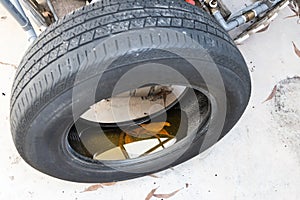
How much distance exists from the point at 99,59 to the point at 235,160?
30.9 inches

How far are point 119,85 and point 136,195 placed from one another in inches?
22.2

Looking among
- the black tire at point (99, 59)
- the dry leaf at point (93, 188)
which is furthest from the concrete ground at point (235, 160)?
the black tire at point (99, 59)

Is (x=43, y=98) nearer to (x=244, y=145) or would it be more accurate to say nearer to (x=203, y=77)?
(x=203, y=77)

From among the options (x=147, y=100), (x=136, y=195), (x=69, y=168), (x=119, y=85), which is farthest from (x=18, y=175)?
(x=119, y=85)

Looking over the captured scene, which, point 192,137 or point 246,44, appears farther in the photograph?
point 246,44

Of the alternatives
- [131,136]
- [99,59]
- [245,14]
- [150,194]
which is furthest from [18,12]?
[245,14]

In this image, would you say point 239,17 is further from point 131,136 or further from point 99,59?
point 99,59

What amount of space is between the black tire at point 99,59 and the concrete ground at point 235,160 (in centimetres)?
29

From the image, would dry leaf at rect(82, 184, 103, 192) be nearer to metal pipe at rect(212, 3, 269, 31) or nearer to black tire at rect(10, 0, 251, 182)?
black tire at rect(10, 0, 251, 182)

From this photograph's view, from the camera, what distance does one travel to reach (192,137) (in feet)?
4.74

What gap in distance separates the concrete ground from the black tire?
29 centimetres

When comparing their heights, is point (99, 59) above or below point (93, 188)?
above

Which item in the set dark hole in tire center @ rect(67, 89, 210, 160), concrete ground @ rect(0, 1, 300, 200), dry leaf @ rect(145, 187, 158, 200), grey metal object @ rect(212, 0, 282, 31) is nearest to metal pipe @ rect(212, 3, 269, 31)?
grey metal object @ rect(212, 0, 282, 31)

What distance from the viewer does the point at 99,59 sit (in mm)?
1042
